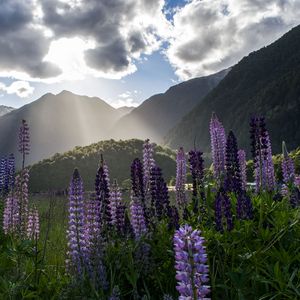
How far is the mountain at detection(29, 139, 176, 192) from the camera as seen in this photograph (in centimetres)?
5000

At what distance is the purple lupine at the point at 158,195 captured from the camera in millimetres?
5691

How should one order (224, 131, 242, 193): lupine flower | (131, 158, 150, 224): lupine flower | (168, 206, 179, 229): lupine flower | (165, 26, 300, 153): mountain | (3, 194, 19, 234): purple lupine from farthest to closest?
(165, 26, 300, 153): mountain → (3, 194, 19, 234): purple lupine → (224, 131, 242, 193): lupine flower → (131, 158, 150, 224): lupine flower → (168, 206, 179, 229): lupine flower

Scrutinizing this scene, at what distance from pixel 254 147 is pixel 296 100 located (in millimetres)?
129905

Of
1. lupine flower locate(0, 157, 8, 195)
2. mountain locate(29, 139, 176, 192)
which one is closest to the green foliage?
lupine flower locate(0, 157, 8, 195)

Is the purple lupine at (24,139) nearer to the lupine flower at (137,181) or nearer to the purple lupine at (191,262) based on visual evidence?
the lupine flower at (137,181)

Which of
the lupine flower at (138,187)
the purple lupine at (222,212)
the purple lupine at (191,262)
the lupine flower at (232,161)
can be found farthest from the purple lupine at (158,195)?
the purple lupine at (191,262)

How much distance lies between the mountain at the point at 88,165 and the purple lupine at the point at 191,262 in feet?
141

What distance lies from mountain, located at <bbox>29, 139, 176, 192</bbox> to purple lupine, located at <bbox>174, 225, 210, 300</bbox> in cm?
4312

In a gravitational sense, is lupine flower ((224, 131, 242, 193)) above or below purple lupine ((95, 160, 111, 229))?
above

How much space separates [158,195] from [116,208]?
2.02 ft

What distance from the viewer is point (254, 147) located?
591 centimetres

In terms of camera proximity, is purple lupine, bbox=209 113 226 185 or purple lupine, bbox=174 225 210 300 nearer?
purple lupine, bbox=174 225 210 300

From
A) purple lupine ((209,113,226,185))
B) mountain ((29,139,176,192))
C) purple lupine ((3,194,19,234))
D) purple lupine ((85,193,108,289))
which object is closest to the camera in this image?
purple lupine ((85,193,108,289))

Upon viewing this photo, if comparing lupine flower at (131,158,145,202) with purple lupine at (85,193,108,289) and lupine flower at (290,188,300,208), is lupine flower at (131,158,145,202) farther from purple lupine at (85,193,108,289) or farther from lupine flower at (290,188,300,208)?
lupine flower at (290,188,300,208)
